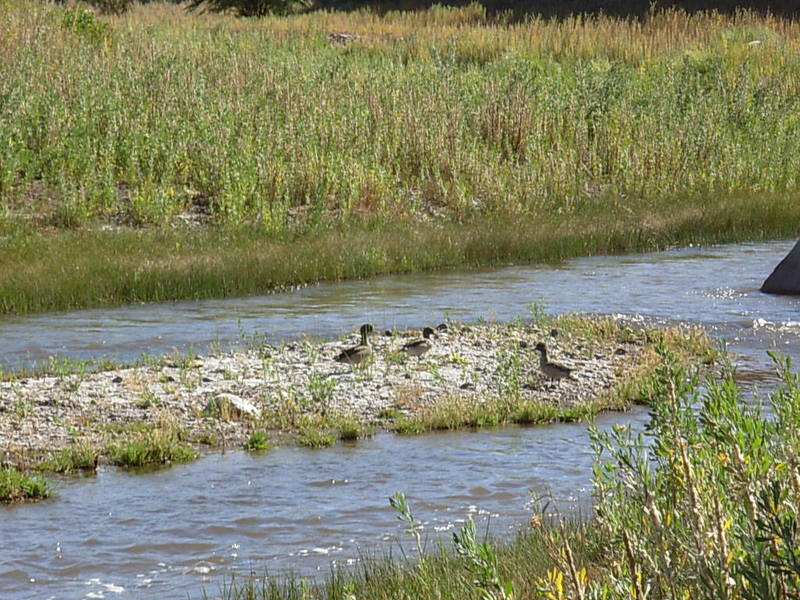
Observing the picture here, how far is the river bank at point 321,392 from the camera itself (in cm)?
987

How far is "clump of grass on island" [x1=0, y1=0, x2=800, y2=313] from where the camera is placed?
18.1m

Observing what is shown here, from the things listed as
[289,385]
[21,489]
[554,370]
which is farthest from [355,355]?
[21,489]

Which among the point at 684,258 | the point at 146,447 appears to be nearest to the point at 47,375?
the point at 146,447

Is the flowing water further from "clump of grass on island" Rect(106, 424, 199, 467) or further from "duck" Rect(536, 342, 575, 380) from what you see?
"duck" Rect(536, 342, 575, 380)

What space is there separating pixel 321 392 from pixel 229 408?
2.65 feet

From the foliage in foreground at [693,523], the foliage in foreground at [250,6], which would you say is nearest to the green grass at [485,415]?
the foliage in foreground at [693,523]

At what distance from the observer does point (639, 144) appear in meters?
24.8

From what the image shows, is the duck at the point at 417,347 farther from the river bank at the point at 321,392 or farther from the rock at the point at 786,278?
the rock at the point at 786,278

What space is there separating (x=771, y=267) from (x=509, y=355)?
26.5 feet

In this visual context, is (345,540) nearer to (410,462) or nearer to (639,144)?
(410,462)

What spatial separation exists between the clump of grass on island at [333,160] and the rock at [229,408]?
Result: 19.3 feet

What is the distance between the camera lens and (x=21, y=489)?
8398 mm

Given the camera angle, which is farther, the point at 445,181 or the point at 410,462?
the point at 445,181

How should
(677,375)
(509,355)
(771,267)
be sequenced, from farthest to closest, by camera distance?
1. (771,267)
2. (509,355)
3. (677,375)
